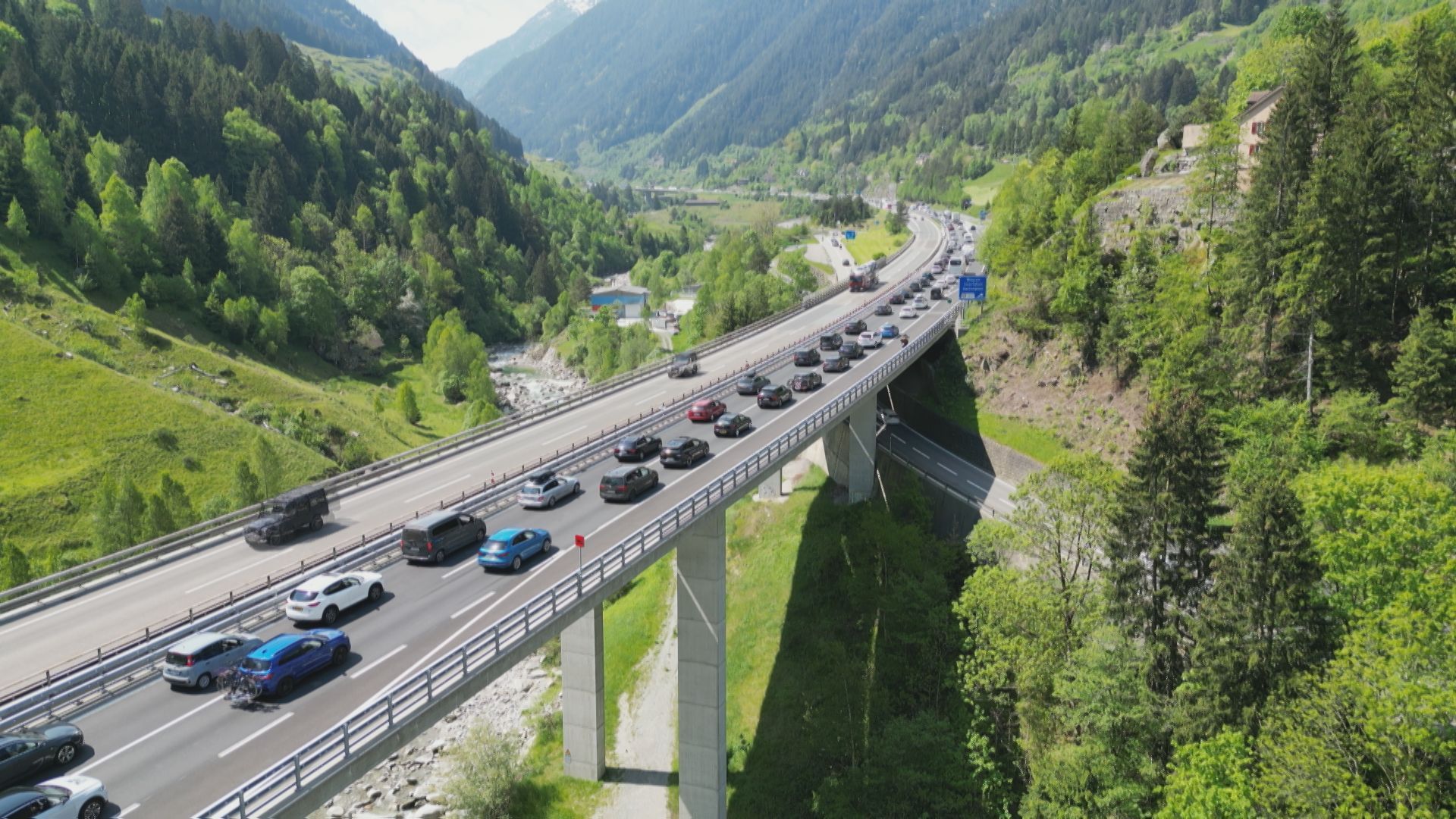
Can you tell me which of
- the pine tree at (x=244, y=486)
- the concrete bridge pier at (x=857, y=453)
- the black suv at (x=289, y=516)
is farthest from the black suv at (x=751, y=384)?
the pine tree at (x=244, y=486)

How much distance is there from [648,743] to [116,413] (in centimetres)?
6238

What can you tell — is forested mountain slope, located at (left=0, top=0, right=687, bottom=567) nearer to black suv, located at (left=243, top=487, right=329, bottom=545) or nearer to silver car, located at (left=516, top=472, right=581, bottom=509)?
black suv, located at (left=243, top=487, right=329, bottom=545)

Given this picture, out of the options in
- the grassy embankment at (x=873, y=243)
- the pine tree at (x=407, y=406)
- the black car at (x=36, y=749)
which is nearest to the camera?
the black car at (x=36, y=749)

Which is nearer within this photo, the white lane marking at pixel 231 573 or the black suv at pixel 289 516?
the white lane marking at pixel 231 573

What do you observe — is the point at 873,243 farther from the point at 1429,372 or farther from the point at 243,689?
the point at 243,689

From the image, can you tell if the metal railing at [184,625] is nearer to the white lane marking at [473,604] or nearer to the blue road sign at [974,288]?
Answer: the white lane marking at [473,604]

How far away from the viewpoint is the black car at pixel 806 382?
6041 centimetres

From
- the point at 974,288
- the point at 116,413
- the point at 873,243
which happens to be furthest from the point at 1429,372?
the point at 873,243

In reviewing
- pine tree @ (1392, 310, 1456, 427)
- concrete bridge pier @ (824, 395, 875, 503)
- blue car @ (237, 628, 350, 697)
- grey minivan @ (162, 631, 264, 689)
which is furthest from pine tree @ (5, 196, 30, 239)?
pine tree @ (1392, 310, 1456, 427)

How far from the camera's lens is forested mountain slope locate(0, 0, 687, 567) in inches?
3135

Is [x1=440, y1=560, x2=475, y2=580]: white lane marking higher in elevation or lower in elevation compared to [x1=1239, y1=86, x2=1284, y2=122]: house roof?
lower

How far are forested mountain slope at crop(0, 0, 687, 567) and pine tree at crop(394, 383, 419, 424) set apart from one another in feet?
0.70

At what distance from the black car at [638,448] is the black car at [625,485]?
13.7 ft

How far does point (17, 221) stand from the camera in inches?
4075
